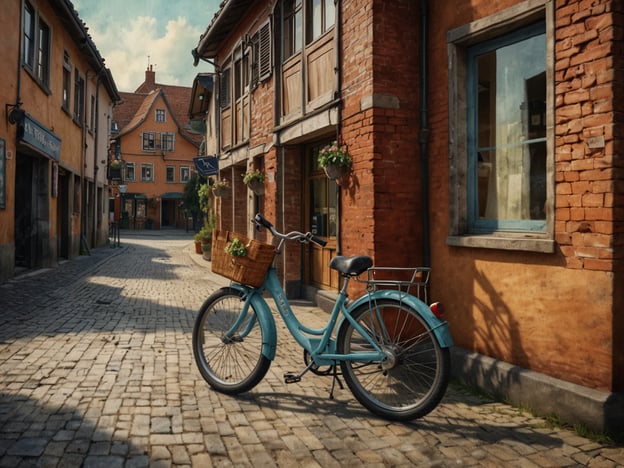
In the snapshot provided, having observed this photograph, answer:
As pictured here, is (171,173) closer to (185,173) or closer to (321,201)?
(185,173)

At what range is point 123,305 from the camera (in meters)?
8.11

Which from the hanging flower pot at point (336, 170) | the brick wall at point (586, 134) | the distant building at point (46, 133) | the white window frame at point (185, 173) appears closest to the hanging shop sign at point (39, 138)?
the distant building at point (46, 133)

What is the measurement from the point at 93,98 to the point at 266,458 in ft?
64.5

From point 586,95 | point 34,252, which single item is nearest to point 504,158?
point 586,95

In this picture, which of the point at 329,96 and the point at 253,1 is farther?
the point at 253,1

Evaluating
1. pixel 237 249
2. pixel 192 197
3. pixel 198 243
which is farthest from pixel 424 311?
pixel 192 197

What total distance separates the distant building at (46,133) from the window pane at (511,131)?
882 centimetres

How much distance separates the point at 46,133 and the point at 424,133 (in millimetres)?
10037

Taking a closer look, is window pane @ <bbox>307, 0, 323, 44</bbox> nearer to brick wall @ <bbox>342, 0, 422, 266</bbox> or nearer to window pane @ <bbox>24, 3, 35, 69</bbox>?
brick wall @ <bbox>342, 0, 422, 266</bbox>

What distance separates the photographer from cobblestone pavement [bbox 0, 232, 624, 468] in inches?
119

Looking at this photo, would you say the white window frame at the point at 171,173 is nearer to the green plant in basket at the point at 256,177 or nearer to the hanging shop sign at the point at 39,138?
the hanging shop sign at the point at 39,138

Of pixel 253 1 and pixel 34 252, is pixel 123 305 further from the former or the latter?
pixel 253 1

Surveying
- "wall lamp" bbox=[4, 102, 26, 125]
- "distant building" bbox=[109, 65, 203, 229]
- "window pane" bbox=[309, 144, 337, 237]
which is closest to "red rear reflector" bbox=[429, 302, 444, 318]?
"window pane" bbox=[309, 144, 337, 237]

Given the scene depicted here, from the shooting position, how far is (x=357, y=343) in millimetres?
3664
